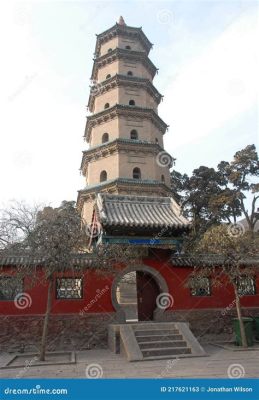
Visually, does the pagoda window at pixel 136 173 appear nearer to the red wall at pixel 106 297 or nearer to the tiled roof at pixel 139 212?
the tiled roof at pixel 139 212

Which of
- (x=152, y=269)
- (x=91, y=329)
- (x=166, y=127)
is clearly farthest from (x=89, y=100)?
(x=91, y=329)

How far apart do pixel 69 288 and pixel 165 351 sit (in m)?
3.86

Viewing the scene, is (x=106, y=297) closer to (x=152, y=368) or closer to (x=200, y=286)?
(x=200, y=286)

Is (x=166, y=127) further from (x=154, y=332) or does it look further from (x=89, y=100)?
(x=154, y=332)

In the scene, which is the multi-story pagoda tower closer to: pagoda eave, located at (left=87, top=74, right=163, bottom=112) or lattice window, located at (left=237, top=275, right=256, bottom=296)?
pagoda eave, located at (left=87, top=74, right=163, bottom=112)

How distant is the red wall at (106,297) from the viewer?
10984mm

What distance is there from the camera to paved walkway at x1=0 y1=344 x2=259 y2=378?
7055mm

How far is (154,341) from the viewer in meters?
9.64

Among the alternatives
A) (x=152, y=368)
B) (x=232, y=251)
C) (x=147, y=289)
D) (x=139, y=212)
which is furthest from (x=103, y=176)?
(x=152, y=368)

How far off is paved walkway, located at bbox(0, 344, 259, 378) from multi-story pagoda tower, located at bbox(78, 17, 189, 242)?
11.2 meters

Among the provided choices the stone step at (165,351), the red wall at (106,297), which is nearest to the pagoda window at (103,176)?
the red wall at (106,297)

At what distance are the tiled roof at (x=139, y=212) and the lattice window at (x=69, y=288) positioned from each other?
7.33 ft

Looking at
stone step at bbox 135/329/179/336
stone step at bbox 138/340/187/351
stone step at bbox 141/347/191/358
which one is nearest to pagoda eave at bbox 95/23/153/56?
stone step at bbox 135/329/179/336

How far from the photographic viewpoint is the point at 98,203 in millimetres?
12852
